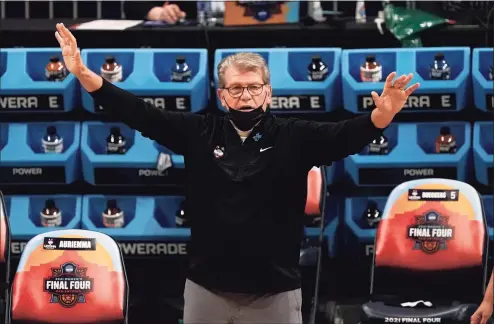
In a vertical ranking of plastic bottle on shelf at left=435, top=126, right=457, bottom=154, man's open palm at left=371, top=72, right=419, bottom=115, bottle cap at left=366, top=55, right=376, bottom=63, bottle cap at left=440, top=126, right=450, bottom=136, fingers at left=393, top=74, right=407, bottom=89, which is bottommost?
plastic bottle on shelf at left=435, top=126, right=457, bottom=154

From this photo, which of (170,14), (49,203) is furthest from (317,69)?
(49,203)

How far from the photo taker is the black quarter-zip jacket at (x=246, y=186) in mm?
3580

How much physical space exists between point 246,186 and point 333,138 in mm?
343

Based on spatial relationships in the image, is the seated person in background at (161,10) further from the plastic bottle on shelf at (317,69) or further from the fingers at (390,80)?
the fingers at (390,80)

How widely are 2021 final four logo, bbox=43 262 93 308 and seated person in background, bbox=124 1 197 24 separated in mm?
2277

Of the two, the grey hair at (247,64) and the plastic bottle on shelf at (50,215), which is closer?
the grey hair at (247,64)

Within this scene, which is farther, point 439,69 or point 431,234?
point 439,69

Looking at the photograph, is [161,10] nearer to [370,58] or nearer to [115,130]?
[115,130]

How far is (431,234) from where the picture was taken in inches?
209

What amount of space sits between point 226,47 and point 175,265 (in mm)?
1429

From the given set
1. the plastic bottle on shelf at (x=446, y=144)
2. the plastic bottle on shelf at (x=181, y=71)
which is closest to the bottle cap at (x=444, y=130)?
the plastic bottle on shelf at (x=446, y=144)

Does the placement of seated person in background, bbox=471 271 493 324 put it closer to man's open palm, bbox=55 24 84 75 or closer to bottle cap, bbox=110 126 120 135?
man's open palm, bbox=55 24 84 75

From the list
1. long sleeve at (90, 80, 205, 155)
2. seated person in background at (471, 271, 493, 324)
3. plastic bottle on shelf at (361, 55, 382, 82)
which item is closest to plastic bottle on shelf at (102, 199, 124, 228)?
plastic bottle on shelf at (361, 55, 382, 82)

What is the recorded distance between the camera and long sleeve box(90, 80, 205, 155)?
11.9 ft
